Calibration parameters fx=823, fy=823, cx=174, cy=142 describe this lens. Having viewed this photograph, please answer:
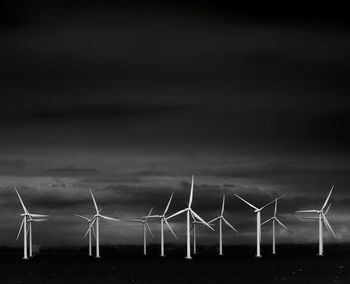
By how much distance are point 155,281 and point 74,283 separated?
18.6 meters

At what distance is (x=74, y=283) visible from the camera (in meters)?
178

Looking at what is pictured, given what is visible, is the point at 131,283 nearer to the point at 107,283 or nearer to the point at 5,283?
the point at 107,283

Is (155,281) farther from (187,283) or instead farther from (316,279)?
(316,279)

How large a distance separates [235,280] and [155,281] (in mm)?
18129

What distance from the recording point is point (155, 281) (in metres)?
185

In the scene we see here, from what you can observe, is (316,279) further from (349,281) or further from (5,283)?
(5,283)

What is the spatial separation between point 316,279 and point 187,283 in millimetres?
32565

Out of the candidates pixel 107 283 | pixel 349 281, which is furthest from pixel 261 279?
pixel 107 283

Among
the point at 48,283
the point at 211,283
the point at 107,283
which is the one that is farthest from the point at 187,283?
the point at 48,283

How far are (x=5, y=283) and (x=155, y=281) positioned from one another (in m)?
33.5

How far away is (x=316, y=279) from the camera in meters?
189

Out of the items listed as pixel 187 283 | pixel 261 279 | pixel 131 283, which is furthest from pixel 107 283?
pixel 261 279

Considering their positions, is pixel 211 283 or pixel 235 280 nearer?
pixel 211 283

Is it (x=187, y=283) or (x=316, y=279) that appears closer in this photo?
(x=187, y=283)
